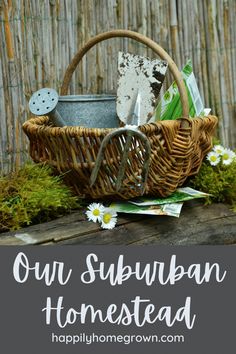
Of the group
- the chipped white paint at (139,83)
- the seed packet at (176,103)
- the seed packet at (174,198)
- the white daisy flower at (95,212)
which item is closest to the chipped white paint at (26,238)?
the white daisy flower at (95,212)

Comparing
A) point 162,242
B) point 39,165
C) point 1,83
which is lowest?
point 162,242

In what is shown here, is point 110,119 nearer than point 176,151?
No

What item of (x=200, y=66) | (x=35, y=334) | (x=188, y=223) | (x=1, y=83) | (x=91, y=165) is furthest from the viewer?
(x=200, y=66)

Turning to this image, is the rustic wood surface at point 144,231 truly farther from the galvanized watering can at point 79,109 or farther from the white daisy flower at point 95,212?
the galvanized watering can at point 79,109

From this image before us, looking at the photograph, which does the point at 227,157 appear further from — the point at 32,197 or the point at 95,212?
the point at 32,197

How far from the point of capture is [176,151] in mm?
2031

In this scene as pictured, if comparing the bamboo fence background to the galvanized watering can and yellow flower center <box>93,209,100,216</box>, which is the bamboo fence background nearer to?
the galvanized watering can

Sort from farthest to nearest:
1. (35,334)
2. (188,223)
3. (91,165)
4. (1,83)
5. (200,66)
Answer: (200,66)
(1,83)
(188,223)
(91,165)
(35,334)

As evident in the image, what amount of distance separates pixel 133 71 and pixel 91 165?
36cm

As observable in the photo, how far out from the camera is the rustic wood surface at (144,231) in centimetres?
Answer: 192

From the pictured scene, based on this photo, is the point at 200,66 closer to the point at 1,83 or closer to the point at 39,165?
the point at 1,83

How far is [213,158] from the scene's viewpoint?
2.31 metres

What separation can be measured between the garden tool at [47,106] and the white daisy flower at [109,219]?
12.5 inches

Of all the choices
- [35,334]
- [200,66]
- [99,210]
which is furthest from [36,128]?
[200,66]
